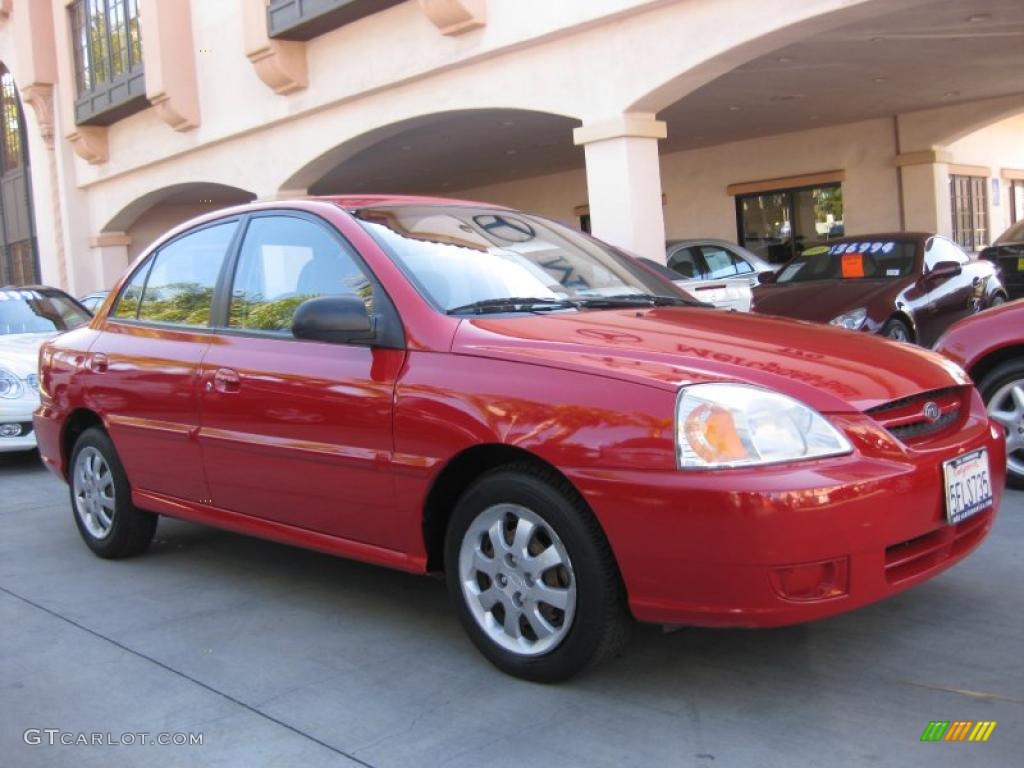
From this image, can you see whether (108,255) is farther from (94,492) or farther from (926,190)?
(94,492)

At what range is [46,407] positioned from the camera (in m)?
5.57

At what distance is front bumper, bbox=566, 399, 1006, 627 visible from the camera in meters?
2.88

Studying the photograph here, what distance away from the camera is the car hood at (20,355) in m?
8.31

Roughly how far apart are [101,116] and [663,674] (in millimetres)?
19182

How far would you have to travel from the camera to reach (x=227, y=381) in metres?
4.25

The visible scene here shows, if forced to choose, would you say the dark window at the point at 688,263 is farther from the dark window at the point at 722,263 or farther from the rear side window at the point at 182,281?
the rear side window at the point at 182,281

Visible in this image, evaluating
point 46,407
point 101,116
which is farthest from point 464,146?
point 46,407

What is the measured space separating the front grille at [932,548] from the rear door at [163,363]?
2.77 m

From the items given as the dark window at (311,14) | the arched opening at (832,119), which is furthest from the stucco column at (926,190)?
the dark window at (311,14)

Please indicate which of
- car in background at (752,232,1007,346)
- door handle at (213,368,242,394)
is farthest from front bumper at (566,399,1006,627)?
car in background at (752,232,1007,346)

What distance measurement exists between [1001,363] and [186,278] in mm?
4076

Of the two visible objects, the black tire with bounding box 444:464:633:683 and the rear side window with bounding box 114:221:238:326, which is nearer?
the black tire with bounding box 444:464:633:683

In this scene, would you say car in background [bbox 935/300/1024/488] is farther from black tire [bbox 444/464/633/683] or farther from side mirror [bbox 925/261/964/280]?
side mirror [bbox 925/261/964/280]

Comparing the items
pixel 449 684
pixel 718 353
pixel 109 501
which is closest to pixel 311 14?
pixel 109 501
